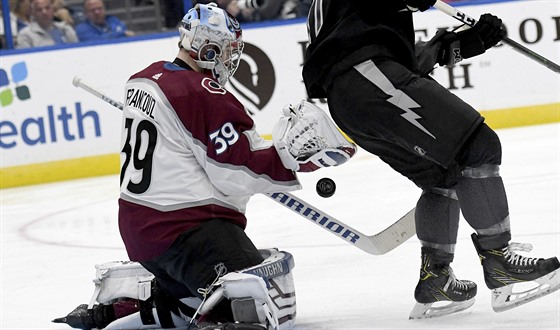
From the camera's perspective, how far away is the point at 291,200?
310cm

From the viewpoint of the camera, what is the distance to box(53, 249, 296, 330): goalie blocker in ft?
8.88

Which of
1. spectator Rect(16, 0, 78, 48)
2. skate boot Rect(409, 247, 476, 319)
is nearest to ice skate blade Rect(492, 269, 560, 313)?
skate boot Rect(409, 247, 476, 319)

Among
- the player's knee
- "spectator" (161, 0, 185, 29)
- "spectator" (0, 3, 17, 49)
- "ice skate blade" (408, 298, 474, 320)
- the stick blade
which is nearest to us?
the player's knee

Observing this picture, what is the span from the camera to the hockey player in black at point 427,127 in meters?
2.70

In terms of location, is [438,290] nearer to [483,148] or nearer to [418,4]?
[483,148]

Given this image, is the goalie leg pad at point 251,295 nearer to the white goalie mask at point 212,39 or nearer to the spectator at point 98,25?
the white goalie mask at point 212,39

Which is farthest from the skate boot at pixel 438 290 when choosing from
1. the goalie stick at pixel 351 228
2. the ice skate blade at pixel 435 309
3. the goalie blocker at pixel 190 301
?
the goalie blocker at pixel 190 301

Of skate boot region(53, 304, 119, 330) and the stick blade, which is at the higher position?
the stick blade

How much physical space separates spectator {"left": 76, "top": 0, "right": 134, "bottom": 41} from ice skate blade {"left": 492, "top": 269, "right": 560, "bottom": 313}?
17.5 feet

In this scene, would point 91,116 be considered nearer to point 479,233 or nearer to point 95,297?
point 95,297

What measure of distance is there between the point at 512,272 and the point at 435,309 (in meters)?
0.33

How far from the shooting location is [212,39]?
9.77 feet

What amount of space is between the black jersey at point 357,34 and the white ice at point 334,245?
27.0 inches

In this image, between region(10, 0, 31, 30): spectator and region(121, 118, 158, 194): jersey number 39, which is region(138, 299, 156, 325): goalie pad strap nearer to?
region(121, 118, 158, 194): jersey number 39
